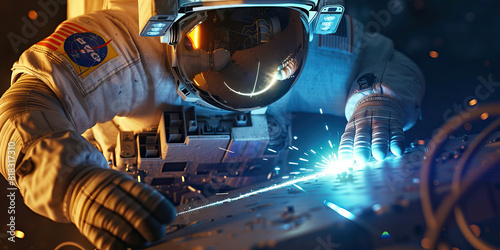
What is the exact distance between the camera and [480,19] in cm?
297

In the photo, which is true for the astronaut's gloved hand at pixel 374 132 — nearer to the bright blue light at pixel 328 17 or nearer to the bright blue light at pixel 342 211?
the bright blue light at pixel 328 17

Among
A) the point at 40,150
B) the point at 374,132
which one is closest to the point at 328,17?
the point at 374,132

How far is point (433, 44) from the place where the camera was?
10.1 ft

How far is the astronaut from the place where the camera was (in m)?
1.34

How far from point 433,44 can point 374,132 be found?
1.24 meters

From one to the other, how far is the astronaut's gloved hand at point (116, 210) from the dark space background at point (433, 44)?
144 centimetres

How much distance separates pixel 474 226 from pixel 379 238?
0.14 metres

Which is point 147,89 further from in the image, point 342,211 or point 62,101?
point 342,211

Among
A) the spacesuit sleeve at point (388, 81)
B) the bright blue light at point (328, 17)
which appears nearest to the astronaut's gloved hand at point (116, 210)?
the bright blue light at point (328, 17)

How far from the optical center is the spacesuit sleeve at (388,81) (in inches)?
91.8

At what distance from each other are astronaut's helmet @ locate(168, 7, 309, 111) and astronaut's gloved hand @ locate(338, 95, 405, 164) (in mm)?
378

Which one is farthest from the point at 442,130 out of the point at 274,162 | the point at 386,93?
the point at 274,162

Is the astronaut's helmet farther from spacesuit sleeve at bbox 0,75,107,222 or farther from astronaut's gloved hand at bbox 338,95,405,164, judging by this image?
spacesuit sleeve at bbox 0,75,107,222

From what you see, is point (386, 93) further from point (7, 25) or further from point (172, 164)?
point (7, 25)
